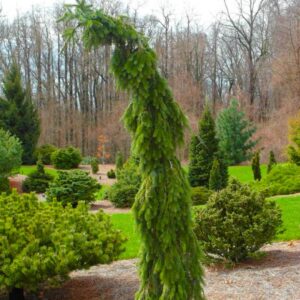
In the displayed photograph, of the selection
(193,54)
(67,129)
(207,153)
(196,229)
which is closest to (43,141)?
(67,129)

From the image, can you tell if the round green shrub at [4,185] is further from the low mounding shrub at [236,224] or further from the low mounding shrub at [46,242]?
the low mounding shrub at [236,224]

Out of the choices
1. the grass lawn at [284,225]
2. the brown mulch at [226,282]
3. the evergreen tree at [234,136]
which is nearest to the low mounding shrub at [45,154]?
the evergreen tree at [234,136]

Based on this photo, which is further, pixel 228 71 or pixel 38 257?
pixel 228 71

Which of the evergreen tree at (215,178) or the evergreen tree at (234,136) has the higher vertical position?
the evergreen tree at (234,136)

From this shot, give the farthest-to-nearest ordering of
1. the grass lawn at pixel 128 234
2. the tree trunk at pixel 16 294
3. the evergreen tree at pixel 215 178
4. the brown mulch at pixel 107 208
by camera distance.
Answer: the evergreen tree at pixel 215 178, the brown mulch at pixel 107 208, the grass lawn at pixel 128 234, the tree trunk at pixel 16 294

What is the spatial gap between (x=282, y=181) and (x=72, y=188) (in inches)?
284

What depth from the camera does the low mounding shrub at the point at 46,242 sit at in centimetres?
487

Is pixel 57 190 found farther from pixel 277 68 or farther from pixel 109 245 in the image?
pixel 277 68

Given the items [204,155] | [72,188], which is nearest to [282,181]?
[204,155]

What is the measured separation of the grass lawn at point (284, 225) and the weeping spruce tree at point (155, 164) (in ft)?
9.11

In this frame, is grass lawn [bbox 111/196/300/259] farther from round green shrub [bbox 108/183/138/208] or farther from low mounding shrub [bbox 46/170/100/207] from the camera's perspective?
low mounding shrub [bbox 46/170/100/207]

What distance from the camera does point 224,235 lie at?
20.5ft

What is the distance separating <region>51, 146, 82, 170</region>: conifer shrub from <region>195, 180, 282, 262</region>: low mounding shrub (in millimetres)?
21433

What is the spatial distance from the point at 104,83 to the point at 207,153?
23968 mm
